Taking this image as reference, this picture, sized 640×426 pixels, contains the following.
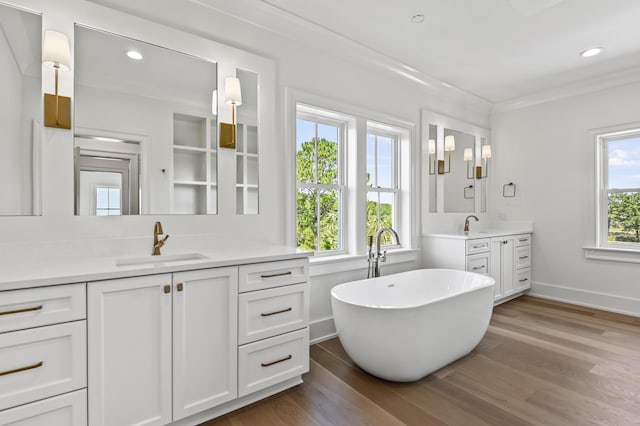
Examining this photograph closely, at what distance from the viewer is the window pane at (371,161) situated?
348cm

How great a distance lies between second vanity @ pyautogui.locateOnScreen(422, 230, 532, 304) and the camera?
347cm

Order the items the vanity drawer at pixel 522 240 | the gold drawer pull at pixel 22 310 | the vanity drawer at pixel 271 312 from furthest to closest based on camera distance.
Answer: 1. the vanity drawer at pixel 522 240
2. the vanity drawer at pixel 271 312
3. the gold drawer pull at pixel 22 310

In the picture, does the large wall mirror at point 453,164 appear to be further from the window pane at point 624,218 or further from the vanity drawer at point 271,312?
the vanity drawer at point 271,312

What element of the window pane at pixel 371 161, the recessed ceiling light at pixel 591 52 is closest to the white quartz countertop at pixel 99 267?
the window pane at pixel 371 161

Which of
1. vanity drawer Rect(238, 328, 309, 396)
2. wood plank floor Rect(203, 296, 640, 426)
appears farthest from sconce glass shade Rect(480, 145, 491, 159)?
vanity drawer Rect(238, 328, 309, 396)

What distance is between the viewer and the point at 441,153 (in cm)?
404

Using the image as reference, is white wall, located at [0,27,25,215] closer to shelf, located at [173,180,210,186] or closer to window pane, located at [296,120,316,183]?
shelf, located at [173,180,210,186]

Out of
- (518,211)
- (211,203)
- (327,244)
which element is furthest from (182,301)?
(518,211)

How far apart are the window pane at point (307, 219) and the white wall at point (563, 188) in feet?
10.2

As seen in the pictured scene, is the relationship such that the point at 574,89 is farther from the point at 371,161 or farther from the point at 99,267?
the point at 99,267

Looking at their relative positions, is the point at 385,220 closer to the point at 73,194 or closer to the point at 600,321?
the point at 600,321

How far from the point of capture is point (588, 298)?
154 inches

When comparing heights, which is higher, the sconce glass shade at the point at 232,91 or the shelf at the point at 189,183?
the sconce glass shade at the point at 232,91

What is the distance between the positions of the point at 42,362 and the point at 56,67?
146 cm
